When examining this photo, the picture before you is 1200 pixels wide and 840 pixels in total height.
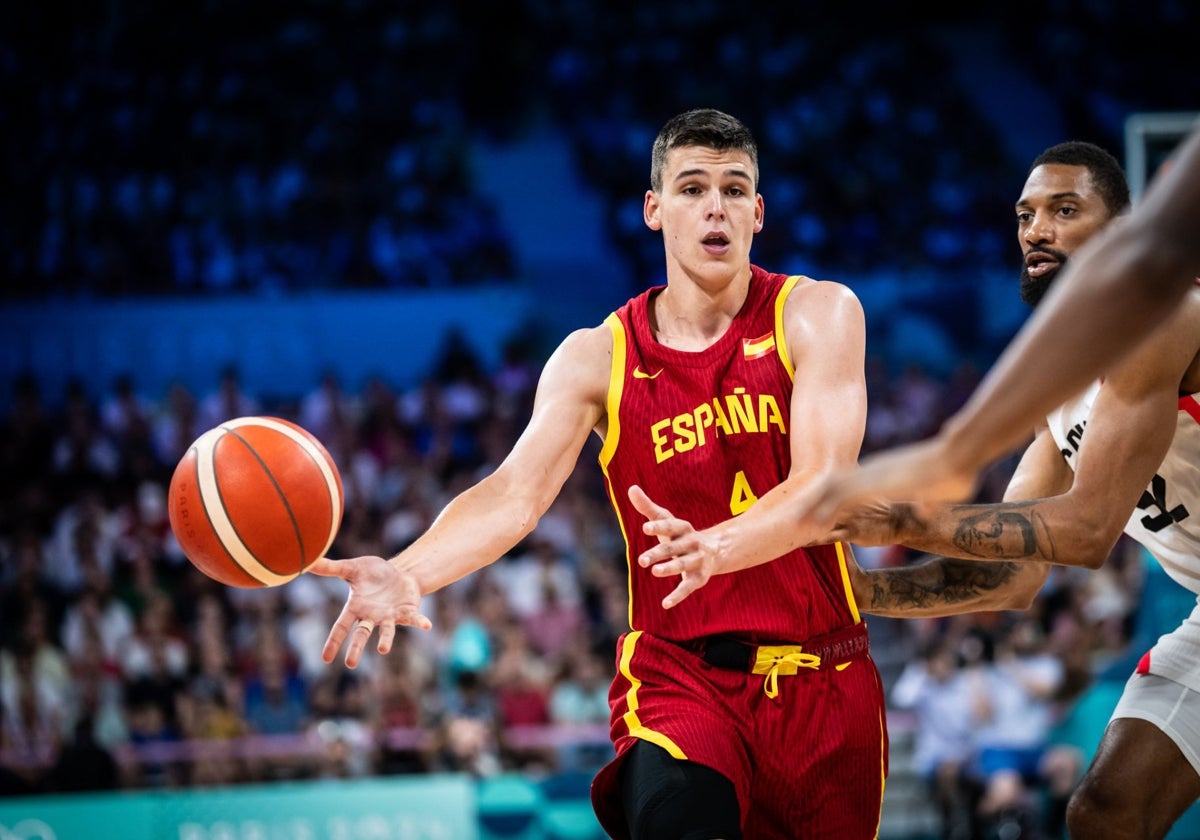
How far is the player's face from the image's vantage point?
414 cm

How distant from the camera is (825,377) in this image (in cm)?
391

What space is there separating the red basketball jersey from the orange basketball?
2.87 feet

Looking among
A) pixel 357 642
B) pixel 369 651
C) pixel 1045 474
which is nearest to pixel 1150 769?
pixel 1045 474

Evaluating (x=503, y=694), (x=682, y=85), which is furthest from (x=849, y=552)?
(x=682, y=85)

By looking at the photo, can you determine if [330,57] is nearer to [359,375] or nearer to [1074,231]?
[359,375]

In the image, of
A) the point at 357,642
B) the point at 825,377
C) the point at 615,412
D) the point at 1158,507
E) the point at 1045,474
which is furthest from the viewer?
the point at 1045,474

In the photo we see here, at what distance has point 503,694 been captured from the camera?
996 centimetres

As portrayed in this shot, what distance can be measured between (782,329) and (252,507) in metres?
1.62

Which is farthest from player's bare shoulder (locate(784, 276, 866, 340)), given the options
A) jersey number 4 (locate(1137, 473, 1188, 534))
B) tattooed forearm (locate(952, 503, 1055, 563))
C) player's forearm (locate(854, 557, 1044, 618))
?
jersey number 4 (locate(1137, 473, 1188, 534))

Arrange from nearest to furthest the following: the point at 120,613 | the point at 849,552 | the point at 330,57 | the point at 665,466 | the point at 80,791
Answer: the point at 665,466
the point at 849,552
the point at 80,791
the point at 120,613
the point at 330,57

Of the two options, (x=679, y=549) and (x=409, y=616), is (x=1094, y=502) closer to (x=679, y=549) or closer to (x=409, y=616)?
(x=679, y=549)

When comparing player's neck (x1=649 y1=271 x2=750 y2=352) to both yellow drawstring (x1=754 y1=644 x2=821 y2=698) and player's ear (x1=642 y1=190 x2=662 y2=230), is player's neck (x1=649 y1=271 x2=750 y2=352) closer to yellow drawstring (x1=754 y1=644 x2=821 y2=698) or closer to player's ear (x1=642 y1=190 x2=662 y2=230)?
player's ear (x1=642 y1=190 x2=662 y2=230)

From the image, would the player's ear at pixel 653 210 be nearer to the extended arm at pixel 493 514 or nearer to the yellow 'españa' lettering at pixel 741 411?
the extended arm at pixel 493 514

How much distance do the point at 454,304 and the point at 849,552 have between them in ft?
33.2
